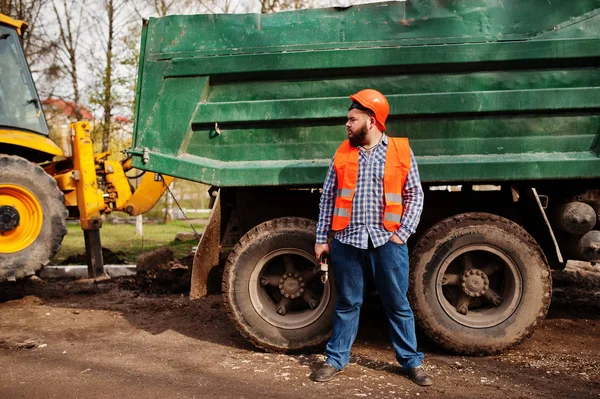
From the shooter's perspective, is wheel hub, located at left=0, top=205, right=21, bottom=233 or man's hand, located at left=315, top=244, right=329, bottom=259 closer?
man's hand, located at left=315, top=244, right=329, bottom=259

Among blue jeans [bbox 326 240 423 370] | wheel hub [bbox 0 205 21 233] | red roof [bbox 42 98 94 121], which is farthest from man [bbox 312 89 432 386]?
red roof [bbox 42 98 94 121]

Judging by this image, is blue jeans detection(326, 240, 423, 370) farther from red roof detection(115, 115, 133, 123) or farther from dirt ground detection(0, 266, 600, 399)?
red roof detection(115, 115, 133, 123)

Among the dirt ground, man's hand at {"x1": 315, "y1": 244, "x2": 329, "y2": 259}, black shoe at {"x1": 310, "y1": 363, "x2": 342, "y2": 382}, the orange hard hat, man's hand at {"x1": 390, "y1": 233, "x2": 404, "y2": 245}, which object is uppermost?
the orange hard hat

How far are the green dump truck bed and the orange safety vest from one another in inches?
19.5

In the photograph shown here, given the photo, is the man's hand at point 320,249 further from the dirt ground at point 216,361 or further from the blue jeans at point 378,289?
the dirt ground at point 216,361

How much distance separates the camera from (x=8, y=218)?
18.3 ft

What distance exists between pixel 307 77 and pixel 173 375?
7.50ft

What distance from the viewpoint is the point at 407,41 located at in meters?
4.00

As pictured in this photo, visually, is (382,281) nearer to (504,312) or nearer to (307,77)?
(504,312)

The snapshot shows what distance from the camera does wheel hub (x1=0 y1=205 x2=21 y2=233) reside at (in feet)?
18.2

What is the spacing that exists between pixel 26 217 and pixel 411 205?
4.20 metres

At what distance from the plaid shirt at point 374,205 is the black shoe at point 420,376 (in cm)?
83

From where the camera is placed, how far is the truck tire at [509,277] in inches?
156

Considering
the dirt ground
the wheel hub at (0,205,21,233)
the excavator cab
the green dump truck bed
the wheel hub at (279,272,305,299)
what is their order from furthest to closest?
1. the excavator cab
2. the wheel hub at (0,205,21,233)
3. the wheel hub at (279,272,305,299)
4. the green dump truck bed
5. the dirt ground
